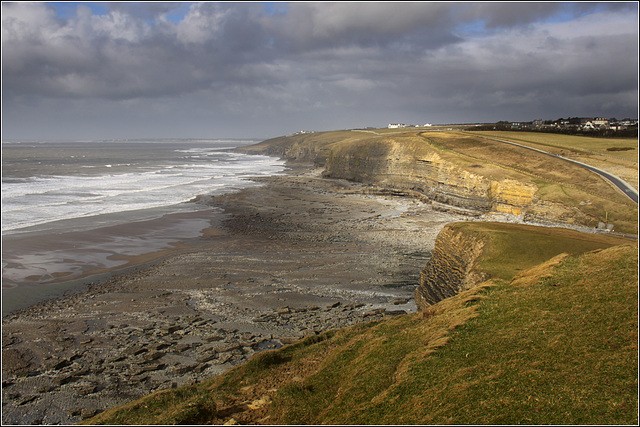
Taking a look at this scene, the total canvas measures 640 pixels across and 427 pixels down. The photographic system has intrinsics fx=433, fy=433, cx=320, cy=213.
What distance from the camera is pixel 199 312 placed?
21297 millimetres

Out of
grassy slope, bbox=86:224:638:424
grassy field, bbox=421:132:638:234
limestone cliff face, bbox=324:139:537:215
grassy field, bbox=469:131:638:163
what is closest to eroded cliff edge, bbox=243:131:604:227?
limestone cliff face, bbox=324:139:537:215

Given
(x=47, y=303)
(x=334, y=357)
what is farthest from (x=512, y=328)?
(x=47, y=303)

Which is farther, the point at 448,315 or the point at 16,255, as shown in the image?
the point at 16,255

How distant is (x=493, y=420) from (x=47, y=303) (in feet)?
75.4

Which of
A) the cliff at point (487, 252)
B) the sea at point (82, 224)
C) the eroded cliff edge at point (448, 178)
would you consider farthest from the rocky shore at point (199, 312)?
the eroded cliff edge at point (448, 178)

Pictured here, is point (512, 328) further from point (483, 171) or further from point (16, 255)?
point (483, 171)

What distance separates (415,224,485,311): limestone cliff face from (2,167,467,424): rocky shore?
130 centimetres

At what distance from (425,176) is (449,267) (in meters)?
44.2

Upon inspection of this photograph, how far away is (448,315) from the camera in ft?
44.3

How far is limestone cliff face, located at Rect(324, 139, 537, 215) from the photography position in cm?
4881

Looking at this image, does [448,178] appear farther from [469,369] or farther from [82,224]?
[469,369]

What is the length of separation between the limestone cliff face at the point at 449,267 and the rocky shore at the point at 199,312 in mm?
1304

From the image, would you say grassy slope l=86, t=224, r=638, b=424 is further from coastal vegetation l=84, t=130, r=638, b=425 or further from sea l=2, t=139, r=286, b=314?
sea l=2, t=139, r=286, b=314

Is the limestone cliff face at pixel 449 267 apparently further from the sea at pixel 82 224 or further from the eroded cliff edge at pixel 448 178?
the eroded cliff edge at pixel 448 178
